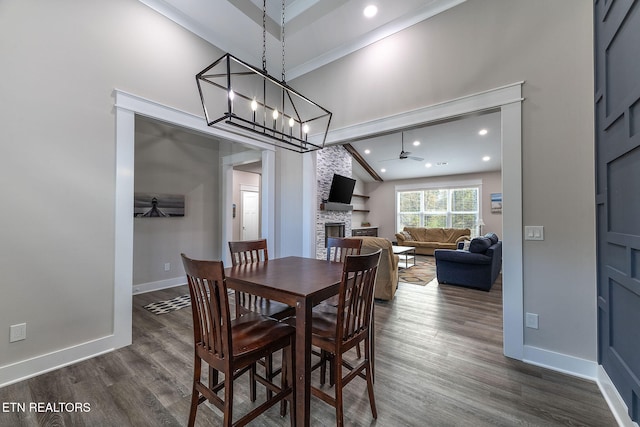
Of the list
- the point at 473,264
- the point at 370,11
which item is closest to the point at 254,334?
the point at 370,11

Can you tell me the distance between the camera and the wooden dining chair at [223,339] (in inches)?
49.0

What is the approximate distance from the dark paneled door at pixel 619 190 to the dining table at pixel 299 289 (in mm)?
1686

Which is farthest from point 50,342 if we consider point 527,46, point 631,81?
point 527,46

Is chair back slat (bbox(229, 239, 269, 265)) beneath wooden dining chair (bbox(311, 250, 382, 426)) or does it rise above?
above

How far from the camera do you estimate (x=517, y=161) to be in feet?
7.41

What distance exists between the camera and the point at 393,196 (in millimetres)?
10078

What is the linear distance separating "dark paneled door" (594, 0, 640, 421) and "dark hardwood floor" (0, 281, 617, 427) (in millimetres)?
428

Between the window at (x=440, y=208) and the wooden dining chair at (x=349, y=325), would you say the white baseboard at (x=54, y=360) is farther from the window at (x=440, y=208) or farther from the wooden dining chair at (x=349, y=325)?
the window at (x=440, y=208)

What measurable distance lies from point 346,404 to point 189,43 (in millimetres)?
A: 3920

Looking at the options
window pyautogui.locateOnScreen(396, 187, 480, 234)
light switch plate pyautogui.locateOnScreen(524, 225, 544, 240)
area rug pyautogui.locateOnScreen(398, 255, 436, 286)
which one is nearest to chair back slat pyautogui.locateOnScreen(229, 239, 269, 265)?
light switch plate pyautogui.locateOnScreen(524, 225, 544, 240)

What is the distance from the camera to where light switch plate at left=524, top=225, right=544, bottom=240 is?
219 centimetres

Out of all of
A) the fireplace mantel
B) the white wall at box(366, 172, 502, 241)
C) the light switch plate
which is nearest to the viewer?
the light switch plate

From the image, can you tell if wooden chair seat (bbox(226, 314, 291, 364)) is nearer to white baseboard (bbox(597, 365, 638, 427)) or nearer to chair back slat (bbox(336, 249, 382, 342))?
chair back slat (bbox(336, 249, 382, 342))

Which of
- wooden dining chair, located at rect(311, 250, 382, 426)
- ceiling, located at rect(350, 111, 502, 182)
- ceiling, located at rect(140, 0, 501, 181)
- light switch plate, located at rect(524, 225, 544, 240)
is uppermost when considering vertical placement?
ceiling, located at rect(140, 0, 501, 181)
